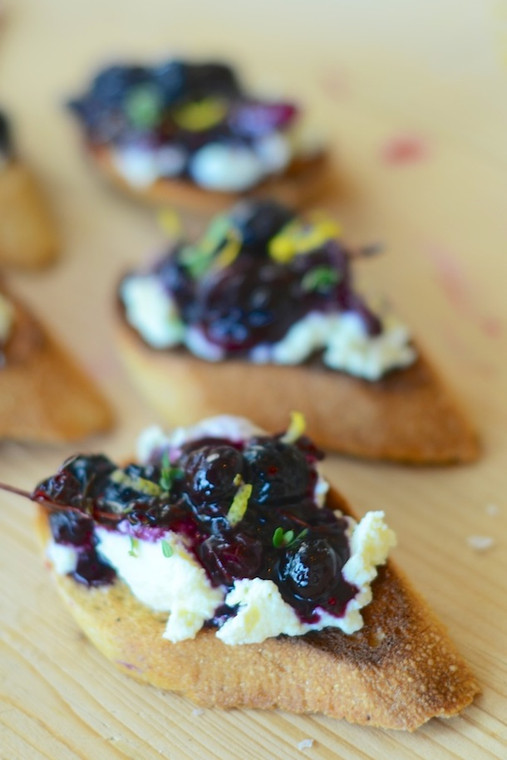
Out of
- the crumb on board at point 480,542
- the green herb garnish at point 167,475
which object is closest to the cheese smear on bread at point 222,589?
the green herb garnish at point 167,475

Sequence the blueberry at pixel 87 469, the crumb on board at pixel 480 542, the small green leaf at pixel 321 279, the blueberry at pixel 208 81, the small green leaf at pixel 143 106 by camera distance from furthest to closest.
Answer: the blueberry at pixel 208 81 < the small green leaf at pixel 143 106 < the small green leaf at pixel 321 279 < the crumb on board at pixel 480 542 < the blueberry at pixel 87 469

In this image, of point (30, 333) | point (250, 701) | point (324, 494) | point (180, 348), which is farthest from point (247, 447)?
point (30, 333)

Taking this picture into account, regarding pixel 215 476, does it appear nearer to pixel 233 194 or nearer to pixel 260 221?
pixel 260 221

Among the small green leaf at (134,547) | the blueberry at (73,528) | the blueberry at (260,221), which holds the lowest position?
the blueberry at (73,528)

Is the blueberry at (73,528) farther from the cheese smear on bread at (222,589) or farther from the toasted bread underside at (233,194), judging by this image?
the toasted bread underside at (233,194)

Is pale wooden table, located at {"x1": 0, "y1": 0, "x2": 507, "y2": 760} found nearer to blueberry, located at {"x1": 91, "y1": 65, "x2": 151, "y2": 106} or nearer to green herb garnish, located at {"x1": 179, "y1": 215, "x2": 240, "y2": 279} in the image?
blueberry, located at {"x1": 91, "y1": 65, "x2": 151, "y2": 106}

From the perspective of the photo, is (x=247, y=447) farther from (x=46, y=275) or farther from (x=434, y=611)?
(x=46, y=275)
